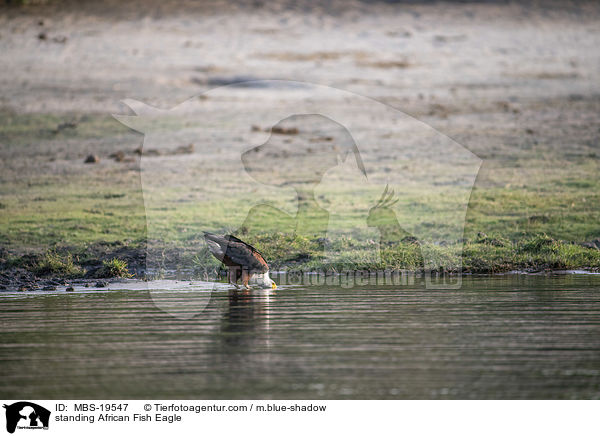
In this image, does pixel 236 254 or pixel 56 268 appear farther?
pixel 56 268

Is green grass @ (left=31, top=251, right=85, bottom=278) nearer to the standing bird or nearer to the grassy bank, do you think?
the grassy bank

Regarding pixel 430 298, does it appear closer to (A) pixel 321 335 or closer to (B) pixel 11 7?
(A) pixel 321 335

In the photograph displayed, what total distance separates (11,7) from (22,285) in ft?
86.6

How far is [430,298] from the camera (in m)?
13.4

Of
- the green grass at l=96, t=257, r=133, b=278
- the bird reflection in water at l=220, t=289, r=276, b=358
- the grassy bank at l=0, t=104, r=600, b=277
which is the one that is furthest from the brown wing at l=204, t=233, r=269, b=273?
the green grass at l=96, t=257, r=133, b=278

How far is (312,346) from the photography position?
973 cm
